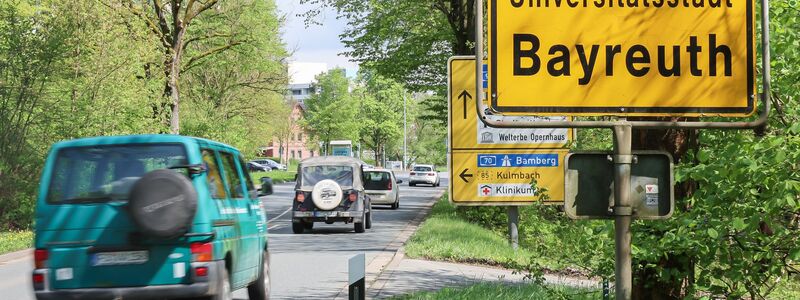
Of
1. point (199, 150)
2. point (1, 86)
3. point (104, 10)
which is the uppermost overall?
point (104, 10)

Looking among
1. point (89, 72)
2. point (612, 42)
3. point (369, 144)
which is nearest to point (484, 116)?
point (612, 42)

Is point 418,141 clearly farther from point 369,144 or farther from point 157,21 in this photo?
point 157,21

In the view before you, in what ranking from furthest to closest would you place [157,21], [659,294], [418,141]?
[418,141] < [157,21] < [659,294]

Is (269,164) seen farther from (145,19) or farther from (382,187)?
(145,19)


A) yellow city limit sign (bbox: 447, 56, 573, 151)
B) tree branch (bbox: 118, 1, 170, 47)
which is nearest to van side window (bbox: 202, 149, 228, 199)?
yellow city limit sign (bbox: 447, 56, 573, 151)

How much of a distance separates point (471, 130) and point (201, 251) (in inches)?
331

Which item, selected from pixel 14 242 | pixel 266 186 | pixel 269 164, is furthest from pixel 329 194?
pixel 269 164

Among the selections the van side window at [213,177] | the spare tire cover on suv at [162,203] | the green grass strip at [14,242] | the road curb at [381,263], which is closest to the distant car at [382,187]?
the road curb at [381,263]

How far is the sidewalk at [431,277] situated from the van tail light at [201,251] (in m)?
3.08

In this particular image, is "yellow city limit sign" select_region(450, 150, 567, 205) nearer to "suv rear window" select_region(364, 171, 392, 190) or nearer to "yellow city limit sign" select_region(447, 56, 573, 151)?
"yellow city limit sign" select_region(447, 56, 573, 151)

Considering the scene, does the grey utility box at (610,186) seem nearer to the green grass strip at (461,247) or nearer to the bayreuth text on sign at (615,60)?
the bayreuth text on sign at (615,60)

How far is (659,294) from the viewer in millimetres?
7688

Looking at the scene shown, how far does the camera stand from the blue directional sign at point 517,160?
17.2 metres

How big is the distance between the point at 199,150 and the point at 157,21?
30.8 m
